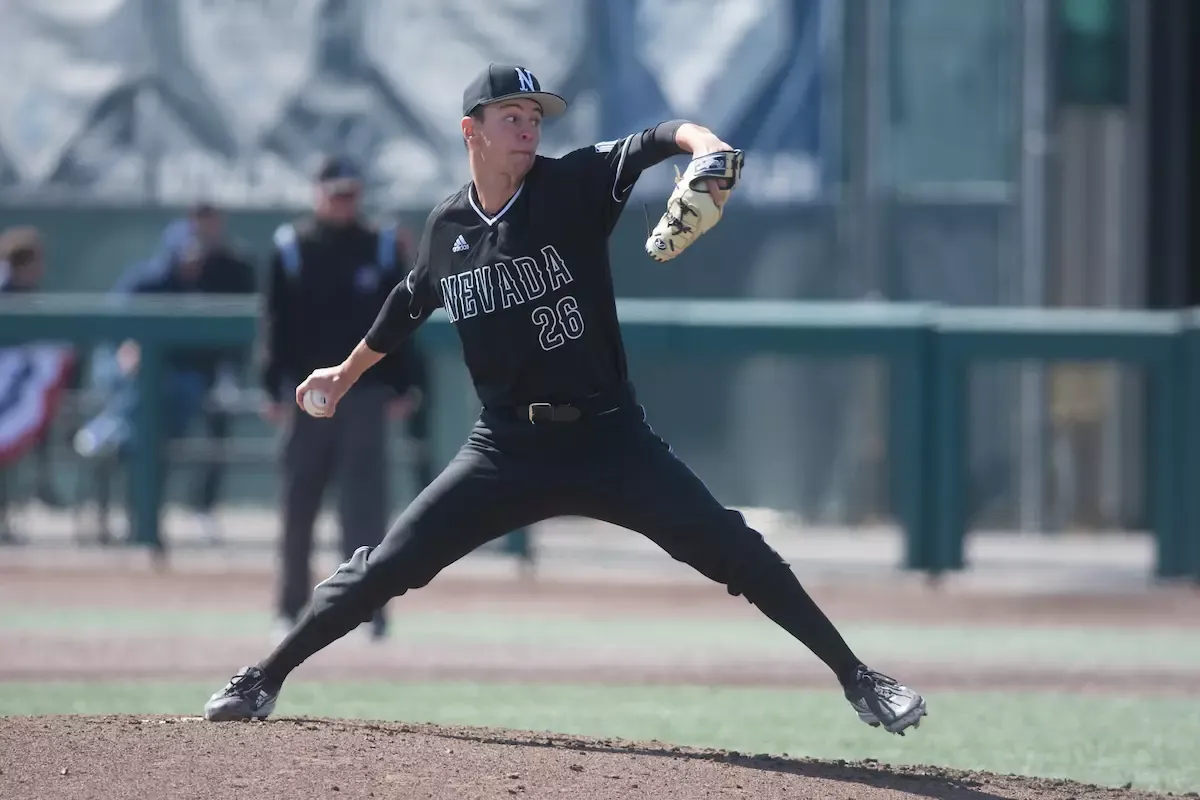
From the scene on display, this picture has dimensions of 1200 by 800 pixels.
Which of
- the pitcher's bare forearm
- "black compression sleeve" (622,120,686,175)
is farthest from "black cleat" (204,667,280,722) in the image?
"black compression sleeve" (622,120,686,175)

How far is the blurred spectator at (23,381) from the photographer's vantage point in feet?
42.7

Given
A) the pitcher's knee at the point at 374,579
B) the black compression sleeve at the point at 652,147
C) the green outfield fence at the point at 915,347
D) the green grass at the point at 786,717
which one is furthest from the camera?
the green outfield fence at the point at 915,347

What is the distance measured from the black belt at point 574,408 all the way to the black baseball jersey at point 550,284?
0.02 metres

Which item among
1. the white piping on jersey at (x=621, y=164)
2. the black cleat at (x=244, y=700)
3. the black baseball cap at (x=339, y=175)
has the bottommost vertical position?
the black cleat at (x=244, y=700)

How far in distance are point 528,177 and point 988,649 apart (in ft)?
15.9

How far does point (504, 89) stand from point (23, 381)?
27.1 feet

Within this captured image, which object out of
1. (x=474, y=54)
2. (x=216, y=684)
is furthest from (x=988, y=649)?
(x=474, y=54)

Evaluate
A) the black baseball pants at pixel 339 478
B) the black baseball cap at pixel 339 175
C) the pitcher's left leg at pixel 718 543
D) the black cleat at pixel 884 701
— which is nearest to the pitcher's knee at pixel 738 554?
the pitcher's left leg at pixel 718 543

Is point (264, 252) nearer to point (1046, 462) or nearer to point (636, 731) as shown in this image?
point (1046, 462)

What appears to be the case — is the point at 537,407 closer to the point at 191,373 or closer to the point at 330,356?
the point at 330,356

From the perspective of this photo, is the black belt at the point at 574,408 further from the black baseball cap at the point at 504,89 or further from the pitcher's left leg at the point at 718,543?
the black baseball cap at the point at 504,89

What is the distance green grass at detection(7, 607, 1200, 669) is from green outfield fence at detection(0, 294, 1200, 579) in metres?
1.50

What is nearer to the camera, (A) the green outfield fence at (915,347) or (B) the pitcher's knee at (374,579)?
(B) the pitcher's knee at (374,579)

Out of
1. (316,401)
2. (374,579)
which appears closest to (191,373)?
(316,401)
